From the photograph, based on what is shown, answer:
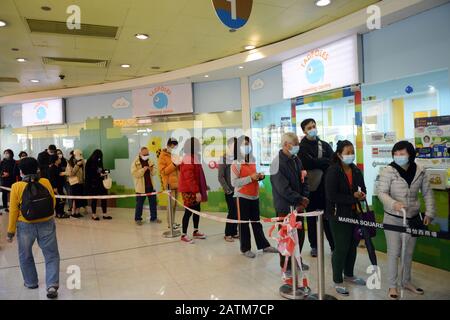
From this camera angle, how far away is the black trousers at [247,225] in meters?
4.37

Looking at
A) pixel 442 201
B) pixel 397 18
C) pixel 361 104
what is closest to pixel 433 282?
pixel 442 201

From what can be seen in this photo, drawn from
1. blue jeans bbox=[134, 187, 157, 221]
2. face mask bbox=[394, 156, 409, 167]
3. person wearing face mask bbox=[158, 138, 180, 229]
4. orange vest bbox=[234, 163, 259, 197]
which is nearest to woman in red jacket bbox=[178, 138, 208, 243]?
person wearing face mask bbox=[158, 138, 180, 229]

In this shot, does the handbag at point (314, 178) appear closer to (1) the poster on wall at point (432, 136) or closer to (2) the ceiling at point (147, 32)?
(1) the poster on wall at point (432, 136)

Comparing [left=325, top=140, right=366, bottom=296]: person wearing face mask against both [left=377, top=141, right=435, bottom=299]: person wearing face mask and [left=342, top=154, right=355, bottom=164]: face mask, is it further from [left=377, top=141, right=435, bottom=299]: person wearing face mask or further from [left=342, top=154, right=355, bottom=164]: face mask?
[left=377, top=141, right=435, bottom=299]: person wearing face mask

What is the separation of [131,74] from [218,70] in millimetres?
2194

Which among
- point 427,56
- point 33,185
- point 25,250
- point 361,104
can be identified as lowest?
point 25,250

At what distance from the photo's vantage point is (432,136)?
402cm

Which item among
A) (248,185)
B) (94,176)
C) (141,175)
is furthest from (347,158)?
(94,176)

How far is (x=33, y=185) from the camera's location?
343cm

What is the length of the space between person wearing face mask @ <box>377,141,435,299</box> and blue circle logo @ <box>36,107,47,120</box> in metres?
9.35

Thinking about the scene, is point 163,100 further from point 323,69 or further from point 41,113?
point 323,69

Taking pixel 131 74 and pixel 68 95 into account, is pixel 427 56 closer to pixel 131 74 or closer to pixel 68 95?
pixel 131 74

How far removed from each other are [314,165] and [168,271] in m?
2.12

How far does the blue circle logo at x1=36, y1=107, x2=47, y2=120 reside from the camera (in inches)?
386
